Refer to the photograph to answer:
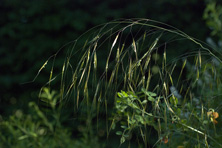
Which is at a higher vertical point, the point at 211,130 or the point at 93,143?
the point at 211,130

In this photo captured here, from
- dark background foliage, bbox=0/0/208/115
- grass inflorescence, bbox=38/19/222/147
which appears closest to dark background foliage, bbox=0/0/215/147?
dark background foliage, bbox=0/0/208/115

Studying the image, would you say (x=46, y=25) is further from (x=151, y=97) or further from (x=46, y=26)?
(x=151, y=97)

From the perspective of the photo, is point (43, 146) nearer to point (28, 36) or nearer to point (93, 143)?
point (93, 143)

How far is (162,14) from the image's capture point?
13.6ft

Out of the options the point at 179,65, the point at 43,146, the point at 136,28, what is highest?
the point at 136,28

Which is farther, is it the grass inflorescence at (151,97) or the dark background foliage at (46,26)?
the dark background foliage at (46,26)

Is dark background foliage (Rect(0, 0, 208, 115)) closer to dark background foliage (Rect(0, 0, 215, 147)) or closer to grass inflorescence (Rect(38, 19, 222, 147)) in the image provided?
dark background foliage (Rect(0, 0, 215, 147))

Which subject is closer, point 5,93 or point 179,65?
point 179,65

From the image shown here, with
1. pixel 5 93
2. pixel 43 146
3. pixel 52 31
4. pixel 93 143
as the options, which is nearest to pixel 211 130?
pixel 93 143

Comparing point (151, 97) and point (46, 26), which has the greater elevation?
point (151, 97)

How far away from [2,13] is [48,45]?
32.7 inches

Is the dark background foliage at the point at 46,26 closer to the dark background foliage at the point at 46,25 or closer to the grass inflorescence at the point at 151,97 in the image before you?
the dark background foliage at the point at 46,25

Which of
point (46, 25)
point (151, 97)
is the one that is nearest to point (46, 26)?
point (46, 25)

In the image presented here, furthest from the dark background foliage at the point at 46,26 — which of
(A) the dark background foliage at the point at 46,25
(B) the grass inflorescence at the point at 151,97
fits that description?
(B) the grass inflorescence at the point at 151,97
